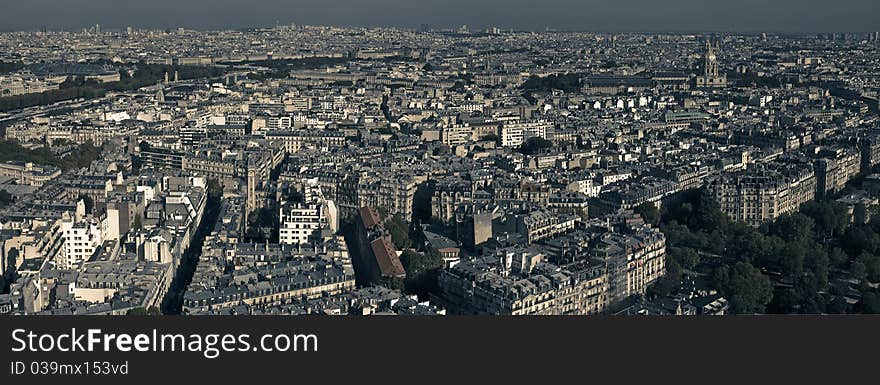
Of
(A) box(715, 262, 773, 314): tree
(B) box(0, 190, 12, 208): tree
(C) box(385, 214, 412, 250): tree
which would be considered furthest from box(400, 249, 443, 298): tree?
(B) box(0, 190, 12, 208): tree

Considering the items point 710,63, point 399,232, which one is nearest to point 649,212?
point 399,232

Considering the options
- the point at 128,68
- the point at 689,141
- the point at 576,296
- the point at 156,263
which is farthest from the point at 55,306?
the point at 128,68

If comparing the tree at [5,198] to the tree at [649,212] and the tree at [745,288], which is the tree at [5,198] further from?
the tree at [745,288]

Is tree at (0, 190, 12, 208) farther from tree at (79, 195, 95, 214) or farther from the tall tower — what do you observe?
the tall tower

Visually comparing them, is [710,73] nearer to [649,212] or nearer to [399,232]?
[649,212]

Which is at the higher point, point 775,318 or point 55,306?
point 775,318

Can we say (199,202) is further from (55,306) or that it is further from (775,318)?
(775,318)

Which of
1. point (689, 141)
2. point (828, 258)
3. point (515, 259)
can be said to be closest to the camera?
point (515, 259)

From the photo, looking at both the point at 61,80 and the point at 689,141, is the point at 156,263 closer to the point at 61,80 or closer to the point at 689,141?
the point at 689,141

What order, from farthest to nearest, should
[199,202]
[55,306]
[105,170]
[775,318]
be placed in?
[105,170], [199,202], [55,306], [775,318]

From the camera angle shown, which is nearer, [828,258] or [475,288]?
[475,288]

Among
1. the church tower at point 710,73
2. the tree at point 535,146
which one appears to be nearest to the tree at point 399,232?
the tree at point 535,146
